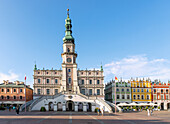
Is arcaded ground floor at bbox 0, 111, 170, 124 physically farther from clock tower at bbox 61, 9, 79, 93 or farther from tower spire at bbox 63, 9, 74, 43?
tower spire at bbox 63, 9, 74, 43

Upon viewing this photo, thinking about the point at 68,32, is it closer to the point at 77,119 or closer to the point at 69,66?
the point at 69,66

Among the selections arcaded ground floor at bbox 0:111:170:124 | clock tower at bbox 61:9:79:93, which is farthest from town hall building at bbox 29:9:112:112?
arcaded ground floor at bbox 0:111:170:124

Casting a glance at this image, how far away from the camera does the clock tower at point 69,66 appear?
67.1 m

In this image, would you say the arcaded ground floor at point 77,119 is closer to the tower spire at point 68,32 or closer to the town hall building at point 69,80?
the town hall building at point 69,80

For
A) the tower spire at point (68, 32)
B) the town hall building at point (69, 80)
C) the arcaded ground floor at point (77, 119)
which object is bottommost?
the arcaded ground floor at point (77, 119)

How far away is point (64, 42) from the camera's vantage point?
70625 millimetres

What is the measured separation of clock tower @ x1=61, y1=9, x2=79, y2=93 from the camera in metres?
67.1

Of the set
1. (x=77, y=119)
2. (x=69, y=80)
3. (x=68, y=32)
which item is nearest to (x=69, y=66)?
(x=69, y=80)

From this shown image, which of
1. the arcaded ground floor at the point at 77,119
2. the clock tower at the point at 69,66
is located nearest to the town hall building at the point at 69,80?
the clock tower at the point at 69,66

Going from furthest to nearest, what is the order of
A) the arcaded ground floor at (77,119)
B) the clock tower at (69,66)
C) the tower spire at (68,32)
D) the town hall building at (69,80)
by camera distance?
the tower spire at (68,32) → the clock tower at (69,66) → the town hall building at (69,80) → the arcaded ground floor at (77,119)

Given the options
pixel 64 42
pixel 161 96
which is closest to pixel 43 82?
pixel 64 42

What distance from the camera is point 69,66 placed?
68.4 meters

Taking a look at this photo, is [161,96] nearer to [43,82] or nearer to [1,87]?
[43,82]

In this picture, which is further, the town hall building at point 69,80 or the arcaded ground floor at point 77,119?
the town hall building at point 69,80
